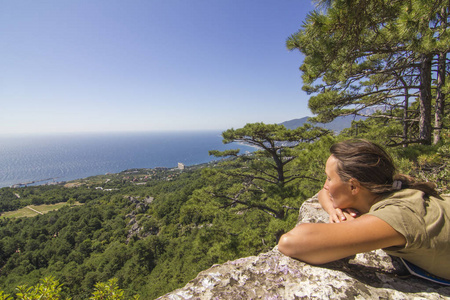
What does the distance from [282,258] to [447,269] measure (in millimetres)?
786

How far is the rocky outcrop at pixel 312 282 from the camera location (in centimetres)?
92

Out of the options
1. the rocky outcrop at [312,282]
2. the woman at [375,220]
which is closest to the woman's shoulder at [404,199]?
the woman at [375,220]

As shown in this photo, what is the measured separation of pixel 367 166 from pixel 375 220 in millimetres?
401

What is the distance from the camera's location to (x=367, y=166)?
1.12 metres

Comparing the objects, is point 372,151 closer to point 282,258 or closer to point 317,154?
point 282,258

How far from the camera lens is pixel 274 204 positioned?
23.2 ft

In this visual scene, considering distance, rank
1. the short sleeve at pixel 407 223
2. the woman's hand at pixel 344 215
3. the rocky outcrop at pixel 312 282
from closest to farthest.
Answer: the short sleeve at pixel 407 223, the rocky outcrop at pixel 312 282, the woman's hand at pixel 344 215

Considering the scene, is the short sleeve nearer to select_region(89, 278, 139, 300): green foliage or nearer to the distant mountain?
select_region(89, 278, 139, 300): green foliage

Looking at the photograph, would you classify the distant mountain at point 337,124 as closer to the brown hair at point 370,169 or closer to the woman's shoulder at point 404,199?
the brown hair at point 370,169

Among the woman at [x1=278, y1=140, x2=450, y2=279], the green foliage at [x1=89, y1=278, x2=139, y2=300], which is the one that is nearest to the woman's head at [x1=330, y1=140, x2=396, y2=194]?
the woman at [x1=278, y1=140, x2=450, y2=279]

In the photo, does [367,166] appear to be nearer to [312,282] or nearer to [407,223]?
[407,223]

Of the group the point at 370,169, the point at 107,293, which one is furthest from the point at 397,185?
the point at 107,293

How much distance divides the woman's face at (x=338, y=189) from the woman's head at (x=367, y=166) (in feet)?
0.09

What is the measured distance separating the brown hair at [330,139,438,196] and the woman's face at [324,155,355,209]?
31 millimetres
